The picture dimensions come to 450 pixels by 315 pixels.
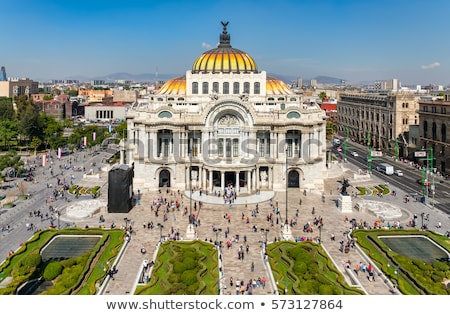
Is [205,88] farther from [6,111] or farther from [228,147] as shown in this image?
[6,111]

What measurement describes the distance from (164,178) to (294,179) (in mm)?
21616

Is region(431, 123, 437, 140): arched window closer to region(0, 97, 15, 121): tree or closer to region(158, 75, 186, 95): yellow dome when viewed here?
region(158, 75, 186, 95): yellow dome

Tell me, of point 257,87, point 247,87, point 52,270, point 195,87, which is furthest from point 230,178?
point 52,270

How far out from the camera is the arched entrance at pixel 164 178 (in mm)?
74044

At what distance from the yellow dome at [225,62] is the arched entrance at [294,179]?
20.6 meters

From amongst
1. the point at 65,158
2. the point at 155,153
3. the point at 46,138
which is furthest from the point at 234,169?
the point at 46,138

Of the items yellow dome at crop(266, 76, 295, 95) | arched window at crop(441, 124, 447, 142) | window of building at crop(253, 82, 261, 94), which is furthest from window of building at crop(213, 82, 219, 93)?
arched window at crop(441, 124, 447, 142)

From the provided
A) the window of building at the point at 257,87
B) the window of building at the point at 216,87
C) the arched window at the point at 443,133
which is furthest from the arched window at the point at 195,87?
the arched window at the point at 443,133

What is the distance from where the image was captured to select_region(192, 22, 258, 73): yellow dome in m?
79.6

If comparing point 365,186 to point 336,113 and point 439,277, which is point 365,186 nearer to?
point 439,277

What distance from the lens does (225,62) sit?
262 feet

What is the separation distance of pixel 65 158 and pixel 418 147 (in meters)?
78.9
